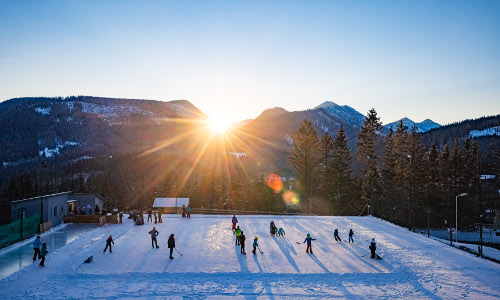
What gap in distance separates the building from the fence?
49.0 inches

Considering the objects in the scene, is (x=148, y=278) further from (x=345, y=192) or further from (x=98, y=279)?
(x=345, y=192)

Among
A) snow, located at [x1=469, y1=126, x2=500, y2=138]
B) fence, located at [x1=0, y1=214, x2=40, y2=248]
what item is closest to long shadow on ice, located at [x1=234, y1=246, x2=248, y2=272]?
fence, located at [x1=0, y1=214, x2=40, y2=248]

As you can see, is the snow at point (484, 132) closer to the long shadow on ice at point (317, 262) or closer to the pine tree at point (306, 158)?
the pine tree at point (306, 158)

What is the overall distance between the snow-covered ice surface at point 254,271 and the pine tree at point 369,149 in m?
20.3

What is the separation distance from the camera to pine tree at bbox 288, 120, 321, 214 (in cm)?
4566

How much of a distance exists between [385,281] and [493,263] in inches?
359

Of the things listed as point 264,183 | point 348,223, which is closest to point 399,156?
point 348,223

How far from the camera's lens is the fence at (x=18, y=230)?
2198 cm

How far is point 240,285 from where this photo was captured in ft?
51.6

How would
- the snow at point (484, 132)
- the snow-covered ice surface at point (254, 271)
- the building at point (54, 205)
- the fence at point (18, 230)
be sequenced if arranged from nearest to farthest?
1. the snow-covered ice surface at point (254, 271)
2. the fence at point (18, 230)
3. the building at point (54, 205)
4. the snow at point (484, 132)

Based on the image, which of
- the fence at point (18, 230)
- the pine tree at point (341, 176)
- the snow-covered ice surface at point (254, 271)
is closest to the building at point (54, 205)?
the fence at point (18, 230)

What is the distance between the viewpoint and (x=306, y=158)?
45938 mm

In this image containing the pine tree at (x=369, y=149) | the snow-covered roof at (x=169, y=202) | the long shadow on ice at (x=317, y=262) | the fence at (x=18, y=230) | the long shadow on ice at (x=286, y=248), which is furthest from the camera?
the snow-covered roof at (x=169, y=202)

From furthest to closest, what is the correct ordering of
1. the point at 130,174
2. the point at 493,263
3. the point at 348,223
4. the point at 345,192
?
1. the point at 130,174
2. the point at 345,192
3. the point at 348,223
4. the point at 493,263
